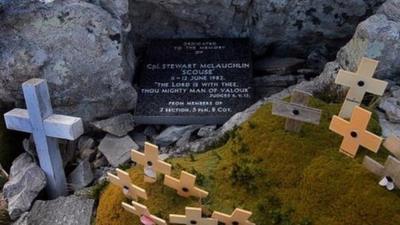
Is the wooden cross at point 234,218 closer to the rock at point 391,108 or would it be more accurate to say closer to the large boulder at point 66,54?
the rock at point 391,108

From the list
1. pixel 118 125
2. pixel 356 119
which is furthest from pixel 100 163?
pixel 356 119

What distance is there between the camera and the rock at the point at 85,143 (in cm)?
502

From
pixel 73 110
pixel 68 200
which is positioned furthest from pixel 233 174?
pixel 73 110

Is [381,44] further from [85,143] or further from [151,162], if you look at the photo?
[85,143]

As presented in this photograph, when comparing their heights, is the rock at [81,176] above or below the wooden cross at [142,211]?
below

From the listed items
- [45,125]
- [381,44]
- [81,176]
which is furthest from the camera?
[81,176]

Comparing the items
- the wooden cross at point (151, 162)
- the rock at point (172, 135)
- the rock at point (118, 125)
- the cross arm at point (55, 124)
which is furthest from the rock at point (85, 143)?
the wooden cross at point (151, 162)

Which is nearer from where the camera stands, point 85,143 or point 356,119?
point 356,119

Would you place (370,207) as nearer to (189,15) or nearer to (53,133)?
(53,133)

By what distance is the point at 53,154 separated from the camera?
4.43 metres

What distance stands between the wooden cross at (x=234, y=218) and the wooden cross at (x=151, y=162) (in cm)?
49

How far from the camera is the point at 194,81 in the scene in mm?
5352

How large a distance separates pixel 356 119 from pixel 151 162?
142 cm

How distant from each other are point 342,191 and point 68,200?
7.48 feet
